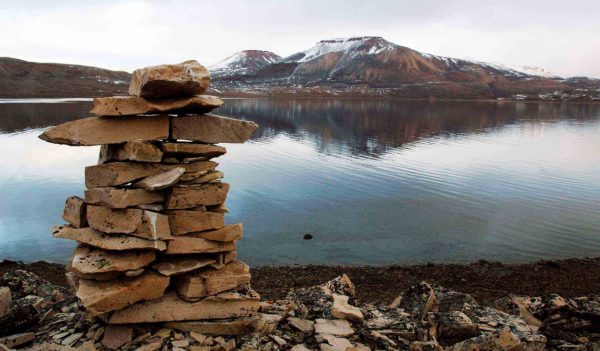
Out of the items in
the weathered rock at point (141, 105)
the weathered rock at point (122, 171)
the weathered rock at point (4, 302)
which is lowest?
the weathered rock at point (4, 302)

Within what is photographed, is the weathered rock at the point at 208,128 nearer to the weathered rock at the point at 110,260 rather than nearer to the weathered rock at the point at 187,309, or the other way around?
the weathered rock at the point at 110,260

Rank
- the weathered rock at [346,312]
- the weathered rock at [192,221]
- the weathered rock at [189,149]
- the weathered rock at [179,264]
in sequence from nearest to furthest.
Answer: the weathered rock at [179,264] < the weathered rock at [189,149] < the weathered rock at [192,221] < the weathered rock at [346,312]

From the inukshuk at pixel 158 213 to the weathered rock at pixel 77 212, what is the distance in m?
0.02

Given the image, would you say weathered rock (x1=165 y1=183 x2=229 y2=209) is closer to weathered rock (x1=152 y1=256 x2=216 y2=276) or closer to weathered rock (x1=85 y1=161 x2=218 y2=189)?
weathered rock (x1=85 y1=161 x2=218 y2=189)

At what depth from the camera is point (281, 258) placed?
23047 millimetres

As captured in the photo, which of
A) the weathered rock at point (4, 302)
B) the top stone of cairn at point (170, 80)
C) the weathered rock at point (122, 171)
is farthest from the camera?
the weathered rock at point (4, 302)

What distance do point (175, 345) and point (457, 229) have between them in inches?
856

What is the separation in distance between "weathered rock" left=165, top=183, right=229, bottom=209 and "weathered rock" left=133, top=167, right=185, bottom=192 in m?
0.44

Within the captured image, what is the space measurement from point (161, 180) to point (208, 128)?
5.57 feet

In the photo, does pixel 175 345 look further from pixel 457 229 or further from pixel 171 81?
pixel 457 229

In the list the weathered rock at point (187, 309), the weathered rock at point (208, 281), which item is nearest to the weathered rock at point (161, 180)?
the weathered rock at point (208, 281)

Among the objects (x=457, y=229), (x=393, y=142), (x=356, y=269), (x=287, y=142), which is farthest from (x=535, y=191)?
(x=287, y=142)

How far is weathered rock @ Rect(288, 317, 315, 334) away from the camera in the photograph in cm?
1055

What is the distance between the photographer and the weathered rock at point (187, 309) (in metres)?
9.66
